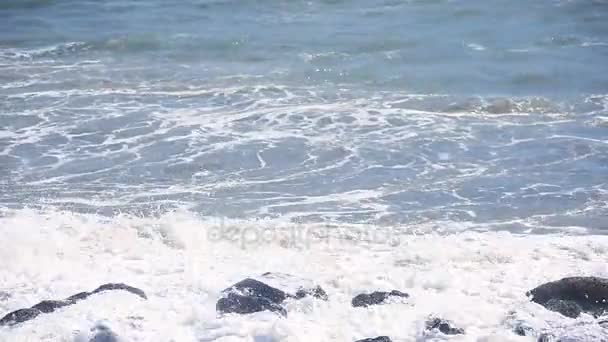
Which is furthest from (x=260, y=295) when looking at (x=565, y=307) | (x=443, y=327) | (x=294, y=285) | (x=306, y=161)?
(x=306, y=161)

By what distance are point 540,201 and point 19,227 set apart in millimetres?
5261

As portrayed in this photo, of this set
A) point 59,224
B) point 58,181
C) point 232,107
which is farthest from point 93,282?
point 232,107

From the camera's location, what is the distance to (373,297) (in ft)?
22.3

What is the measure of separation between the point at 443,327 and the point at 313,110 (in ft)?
24.3

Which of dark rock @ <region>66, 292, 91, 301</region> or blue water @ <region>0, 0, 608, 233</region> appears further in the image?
blue water @ <region>0, 0, 608, 233</region>

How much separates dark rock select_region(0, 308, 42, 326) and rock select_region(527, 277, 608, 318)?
352 cm

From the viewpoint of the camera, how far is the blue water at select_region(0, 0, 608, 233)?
986cm

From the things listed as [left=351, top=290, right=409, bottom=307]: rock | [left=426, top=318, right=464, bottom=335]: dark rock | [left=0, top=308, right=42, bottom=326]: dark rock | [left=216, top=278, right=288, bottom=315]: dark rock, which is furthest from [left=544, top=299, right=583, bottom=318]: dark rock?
[left=0, top=308, right=42, bottom=326]: dark rock

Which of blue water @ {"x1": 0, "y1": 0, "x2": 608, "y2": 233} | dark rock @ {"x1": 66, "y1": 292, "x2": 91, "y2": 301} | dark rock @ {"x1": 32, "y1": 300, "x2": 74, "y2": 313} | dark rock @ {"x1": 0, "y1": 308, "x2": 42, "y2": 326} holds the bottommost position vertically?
blue water @ {"x1": 0, "y1": 0, "x2": 608, "y2": 233}

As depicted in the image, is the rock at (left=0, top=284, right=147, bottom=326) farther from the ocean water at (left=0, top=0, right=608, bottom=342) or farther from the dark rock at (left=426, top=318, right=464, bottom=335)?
the dark rock at (left=426, top=318, right=464, bottom=335)

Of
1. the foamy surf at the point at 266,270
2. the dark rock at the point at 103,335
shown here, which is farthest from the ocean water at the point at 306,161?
the dark rock at the point at 103,335

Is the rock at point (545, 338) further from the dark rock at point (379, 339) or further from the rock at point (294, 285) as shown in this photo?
the rock at point (294, 285)

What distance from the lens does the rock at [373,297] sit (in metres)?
6.72

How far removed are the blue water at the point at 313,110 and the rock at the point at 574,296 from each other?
7.48ft
